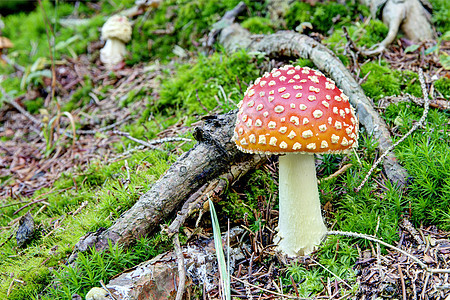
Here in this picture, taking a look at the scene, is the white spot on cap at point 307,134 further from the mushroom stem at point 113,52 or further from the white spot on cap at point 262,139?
the mushroom stem at point 113,52

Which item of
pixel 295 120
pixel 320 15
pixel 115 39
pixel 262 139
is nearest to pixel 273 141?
pixel 262 139

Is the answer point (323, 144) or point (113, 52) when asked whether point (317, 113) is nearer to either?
point (323, 144)

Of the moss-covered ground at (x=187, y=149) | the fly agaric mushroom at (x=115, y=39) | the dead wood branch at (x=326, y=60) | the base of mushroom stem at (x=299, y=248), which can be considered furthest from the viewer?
the fly agaric mushroom at (x=115, y=39)

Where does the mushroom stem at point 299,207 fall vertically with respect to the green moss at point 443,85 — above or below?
below

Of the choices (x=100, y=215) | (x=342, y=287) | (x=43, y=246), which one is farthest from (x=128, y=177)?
(x=342, y=287)

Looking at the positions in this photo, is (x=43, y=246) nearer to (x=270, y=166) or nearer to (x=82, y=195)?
(x=82, y=195)

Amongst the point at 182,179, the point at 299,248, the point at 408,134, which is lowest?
the point at 299,248

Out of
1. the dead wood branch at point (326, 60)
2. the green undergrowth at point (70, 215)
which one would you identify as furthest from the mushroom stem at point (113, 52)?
the green undergrowth at point (70, 215)
